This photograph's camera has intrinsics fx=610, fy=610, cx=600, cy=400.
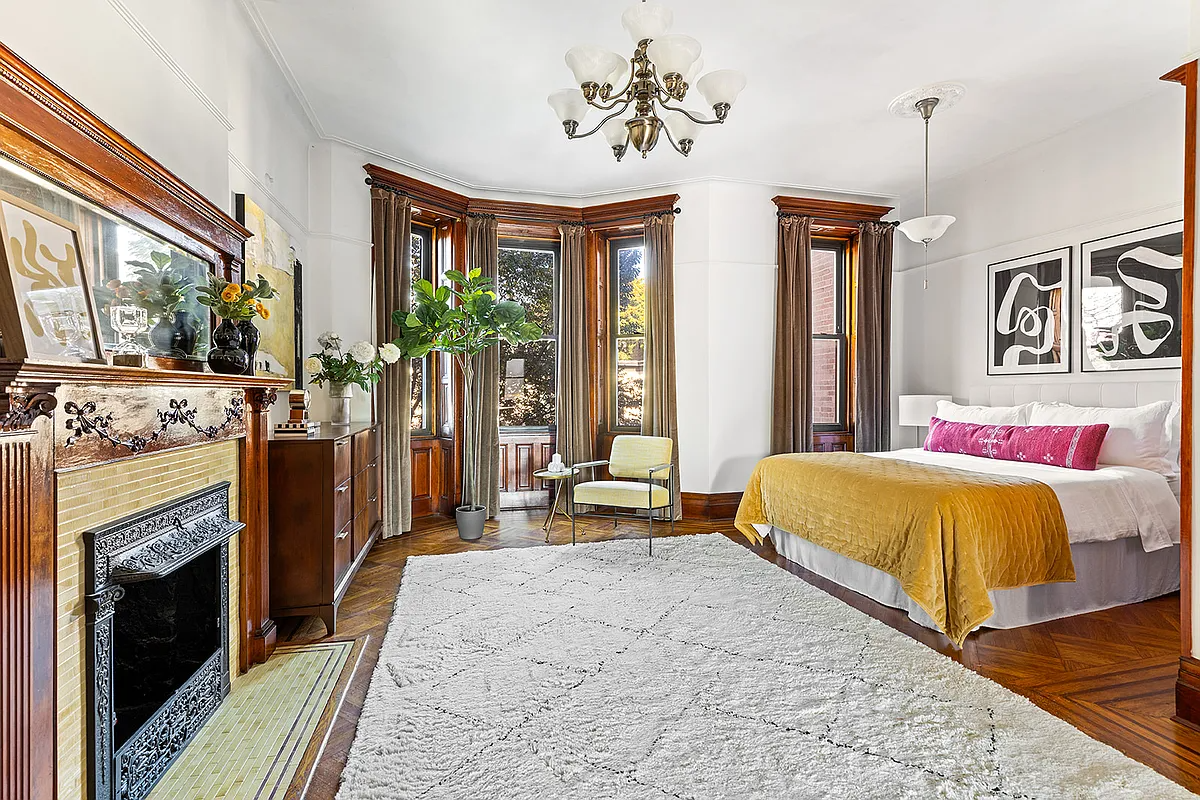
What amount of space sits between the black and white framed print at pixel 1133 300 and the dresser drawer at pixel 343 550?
16.4 feet

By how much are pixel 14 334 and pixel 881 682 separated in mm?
2948

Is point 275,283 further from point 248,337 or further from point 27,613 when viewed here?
point 27,613

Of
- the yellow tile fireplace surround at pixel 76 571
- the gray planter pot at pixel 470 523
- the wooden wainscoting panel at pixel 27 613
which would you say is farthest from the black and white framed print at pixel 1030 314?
the wooden wainscoting panel at pixel 27 613

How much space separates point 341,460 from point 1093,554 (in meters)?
4.03

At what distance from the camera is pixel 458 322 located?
4.94 m

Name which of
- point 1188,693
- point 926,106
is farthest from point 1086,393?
point 1188,693

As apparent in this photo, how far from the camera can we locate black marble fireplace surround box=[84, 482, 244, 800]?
1.59 meters

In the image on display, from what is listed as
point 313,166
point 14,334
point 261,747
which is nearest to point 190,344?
point 14,334

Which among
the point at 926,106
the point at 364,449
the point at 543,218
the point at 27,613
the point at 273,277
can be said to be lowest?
the point at 27,613

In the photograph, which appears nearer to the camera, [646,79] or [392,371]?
[646,79]

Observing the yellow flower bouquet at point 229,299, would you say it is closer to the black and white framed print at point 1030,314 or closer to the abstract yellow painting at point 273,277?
the abstract yellow painting at point 273,277

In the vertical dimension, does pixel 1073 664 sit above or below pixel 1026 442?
below

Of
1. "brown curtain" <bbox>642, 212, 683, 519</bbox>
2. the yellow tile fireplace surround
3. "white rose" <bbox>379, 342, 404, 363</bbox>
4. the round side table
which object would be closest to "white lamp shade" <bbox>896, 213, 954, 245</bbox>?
"brown curtain" <bbox>642, 212, 683, 519</bbox>

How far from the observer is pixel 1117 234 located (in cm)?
416
